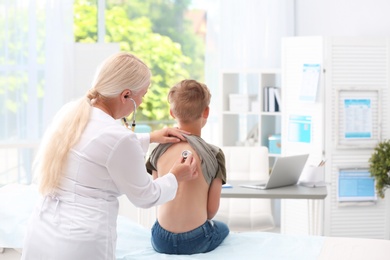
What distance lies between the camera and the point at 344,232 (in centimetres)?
541

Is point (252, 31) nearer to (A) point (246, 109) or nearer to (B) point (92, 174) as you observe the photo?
(A) point (246, 109)

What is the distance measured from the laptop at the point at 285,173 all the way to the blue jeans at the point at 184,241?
986 millimetres

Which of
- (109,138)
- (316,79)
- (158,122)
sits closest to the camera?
(109,138)

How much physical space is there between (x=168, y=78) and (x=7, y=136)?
2.04m

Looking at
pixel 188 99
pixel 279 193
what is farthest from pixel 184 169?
pixel 279 193

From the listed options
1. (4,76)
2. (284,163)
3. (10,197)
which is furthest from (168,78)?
(10,197)

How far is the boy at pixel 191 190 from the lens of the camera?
288 cm

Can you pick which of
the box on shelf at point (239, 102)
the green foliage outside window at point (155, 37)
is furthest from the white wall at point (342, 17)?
the green foliage outside window at point (155, 37)

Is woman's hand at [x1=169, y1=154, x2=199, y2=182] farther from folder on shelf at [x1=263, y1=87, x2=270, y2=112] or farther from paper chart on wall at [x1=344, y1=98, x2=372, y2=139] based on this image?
folder on shelf at [x1=263, y1=87, x2=270, y2=112]

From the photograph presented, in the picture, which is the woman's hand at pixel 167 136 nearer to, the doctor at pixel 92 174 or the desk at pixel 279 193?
the doctor at pixel 92 174

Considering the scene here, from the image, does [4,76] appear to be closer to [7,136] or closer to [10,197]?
[7,136]

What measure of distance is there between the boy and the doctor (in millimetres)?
407

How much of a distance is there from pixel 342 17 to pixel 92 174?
4214 mm

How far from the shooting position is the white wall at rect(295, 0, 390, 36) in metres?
5.99
